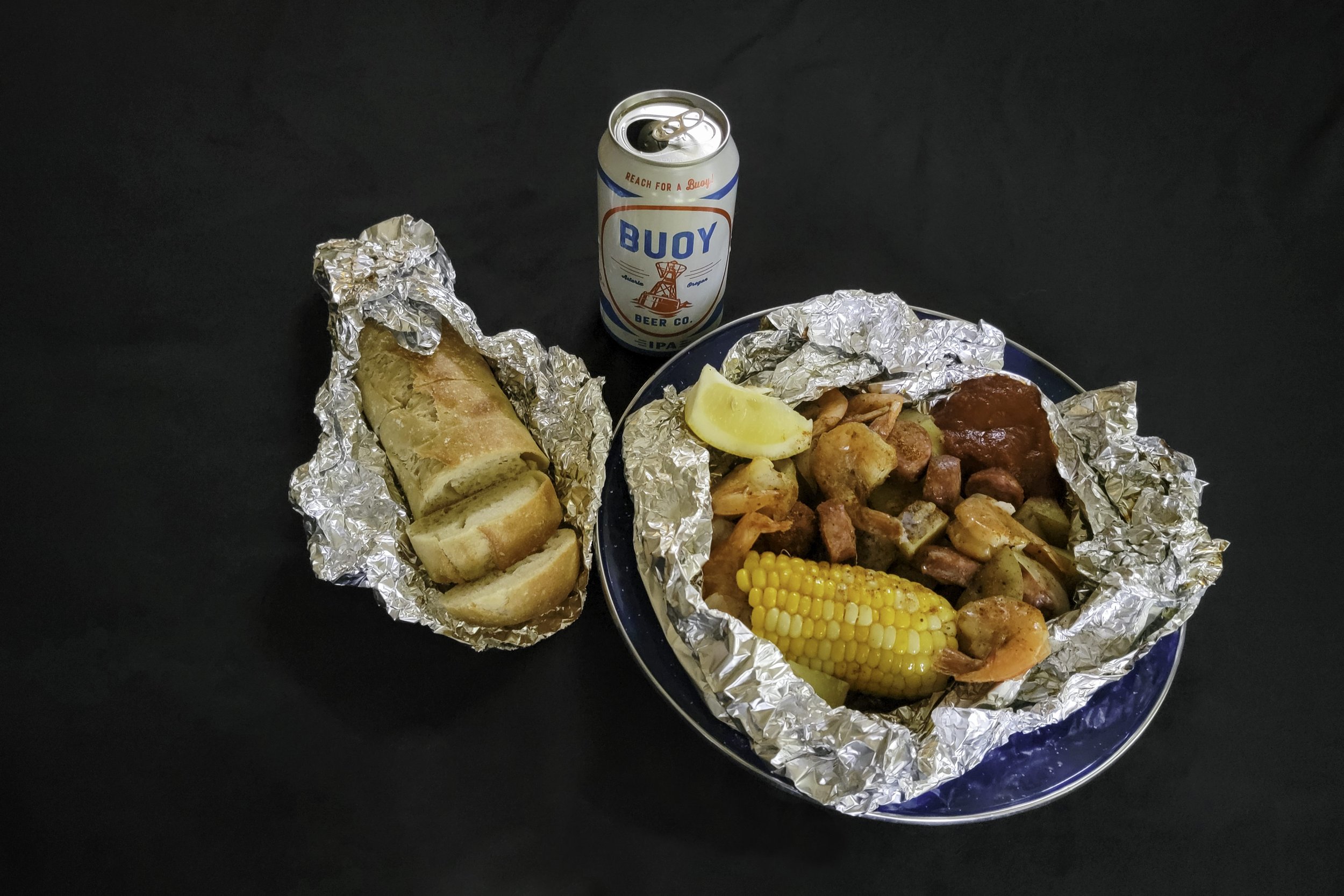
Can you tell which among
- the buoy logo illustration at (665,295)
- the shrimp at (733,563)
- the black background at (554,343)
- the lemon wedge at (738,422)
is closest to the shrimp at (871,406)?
the lemon wedge at (738,422)

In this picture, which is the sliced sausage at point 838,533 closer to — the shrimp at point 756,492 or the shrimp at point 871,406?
the shrimp at point 756,492

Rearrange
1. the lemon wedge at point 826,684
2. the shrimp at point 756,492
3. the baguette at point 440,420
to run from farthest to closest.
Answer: the baguette at point 440,420 < the shrimp at point 756,492 < the lemon wedge at point 826,684

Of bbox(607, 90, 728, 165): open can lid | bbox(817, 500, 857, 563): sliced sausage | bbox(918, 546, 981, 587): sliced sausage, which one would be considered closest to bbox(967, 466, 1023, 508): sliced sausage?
bbox(918, 546, 981, 587): sliced sausage

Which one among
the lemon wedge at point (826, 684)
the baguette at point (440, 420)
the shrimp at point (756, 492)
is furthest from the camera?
the baguette at point (440, 420)

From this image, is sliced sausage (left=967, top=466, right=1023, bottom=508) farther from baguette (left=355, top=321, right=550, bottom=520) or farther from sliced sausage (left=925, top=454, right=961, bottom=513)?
baguette (left=355, top=321, right=550, bottom=520)

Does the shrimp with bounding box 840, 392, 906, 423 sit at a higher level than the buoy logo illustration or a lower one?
lower

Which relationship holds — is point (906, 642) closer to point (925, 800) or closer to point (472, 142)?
point (925, 800)

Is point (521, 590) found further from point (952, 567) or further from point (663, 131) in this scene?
point (663, 131)
